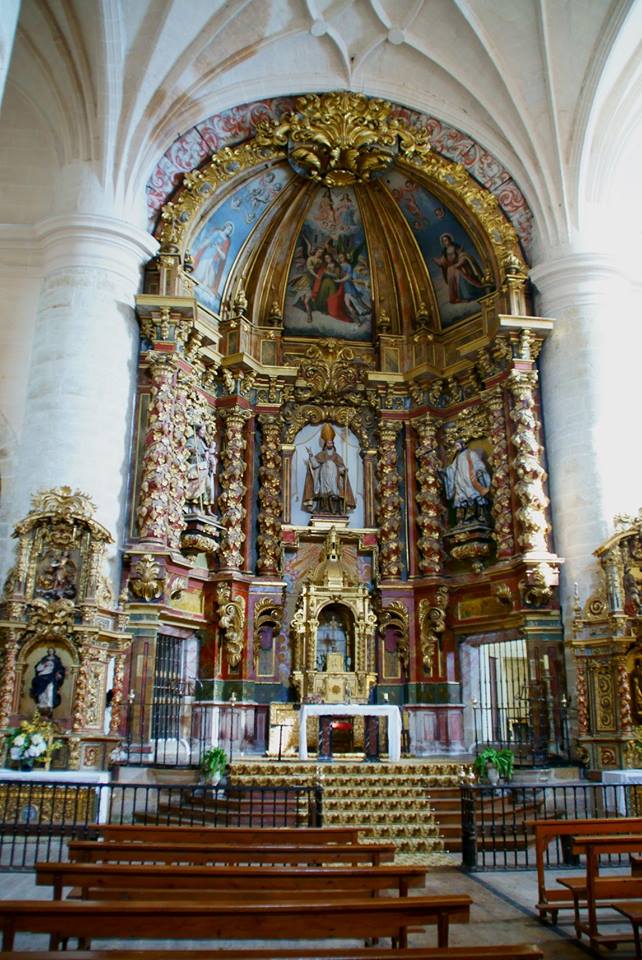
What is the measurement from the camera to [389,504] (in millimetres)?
20281

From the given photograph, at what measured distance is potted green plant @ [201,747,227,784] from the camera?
13641 millimetres

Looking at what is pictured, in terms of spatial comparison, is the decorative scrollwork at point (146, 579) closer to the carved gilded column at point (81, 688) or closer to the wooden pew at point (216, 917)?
the carved gilded column at point (81, 688)

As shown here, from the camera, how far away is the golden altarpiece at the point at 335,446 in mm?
17391

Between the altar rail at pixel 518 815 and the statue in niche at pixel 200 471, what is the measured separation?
8.25 metres

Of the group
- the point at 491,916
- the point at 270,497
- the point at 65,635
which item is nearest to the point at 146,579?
the point at 65,635

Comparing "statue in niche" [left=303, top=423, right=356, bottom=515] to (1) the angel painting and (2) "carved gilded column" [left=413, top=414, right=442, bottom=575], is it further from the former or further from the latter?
(1) the angel painting

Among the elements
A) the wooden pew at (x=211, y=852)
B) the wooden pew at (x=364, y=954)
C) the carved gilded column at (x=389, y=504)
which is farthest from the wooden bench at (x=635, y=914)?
the carved gilded column at (x=389, y=504)

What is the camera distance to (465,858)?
1059 centimetres

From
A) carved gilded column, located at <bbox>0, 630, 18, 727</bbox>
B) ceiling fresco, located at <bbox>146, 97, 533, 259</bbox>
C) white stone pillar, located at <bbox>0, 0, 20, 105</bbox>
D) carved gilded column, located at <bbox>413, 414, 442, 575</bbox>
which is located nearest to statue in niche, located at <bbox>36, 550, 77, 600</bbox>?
carved gilded column, located at <bbox>0, 630, 18, 727</bbox>

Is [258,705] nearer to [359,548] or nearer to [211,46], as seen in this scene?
[359,548]

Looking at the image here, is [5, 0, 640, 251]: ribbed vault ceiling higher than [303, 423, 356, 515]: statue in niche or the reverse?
higher

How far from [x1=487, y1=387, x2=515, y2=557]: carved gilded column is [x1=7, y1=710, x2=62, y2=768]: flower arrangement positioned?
30.8 feet

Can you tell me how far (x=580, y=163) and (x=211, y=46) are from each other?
803cm

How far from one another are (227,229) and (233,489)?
5972 millimetres
